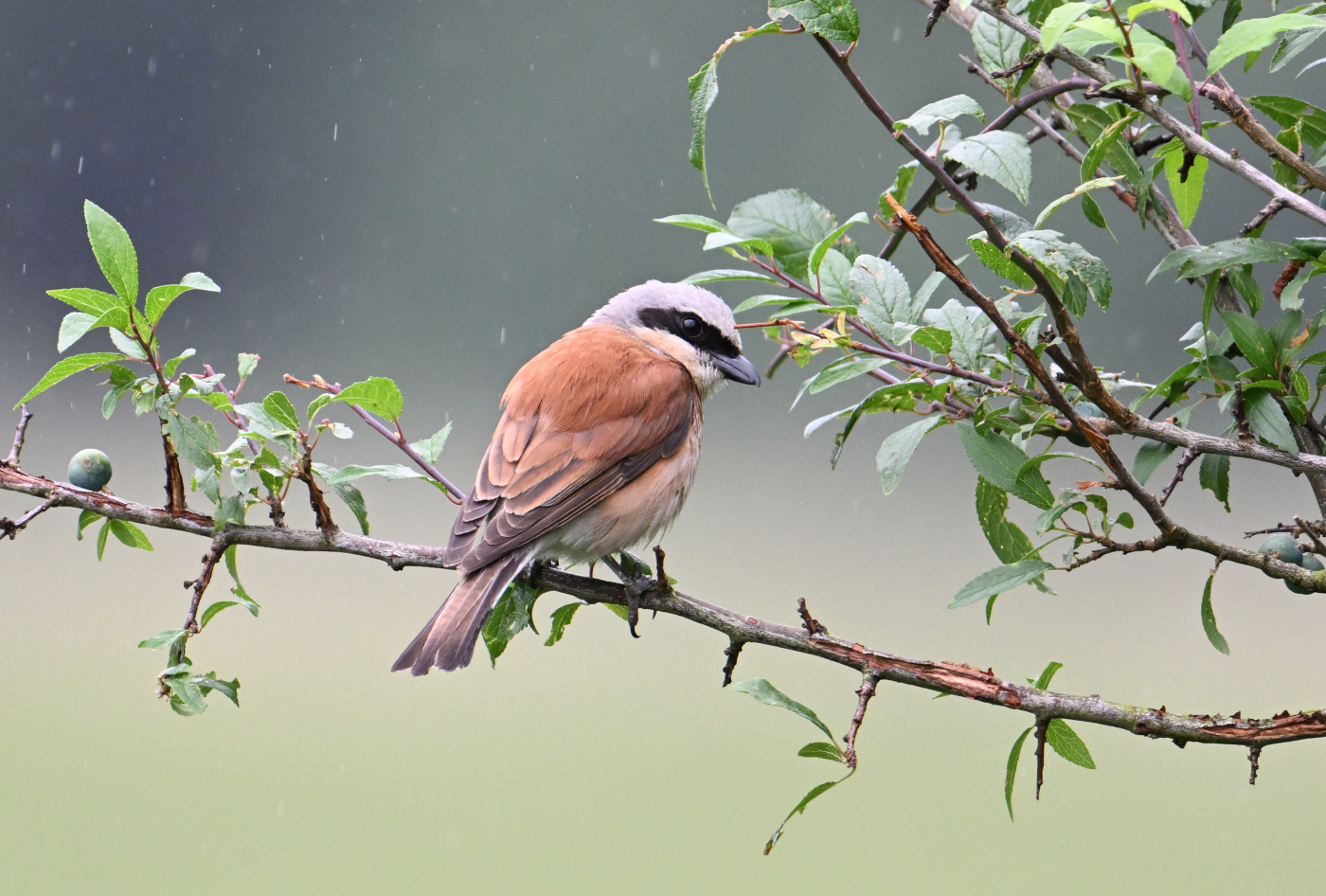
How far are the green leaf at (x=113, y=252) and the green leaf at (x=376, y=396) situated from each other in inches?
10.1

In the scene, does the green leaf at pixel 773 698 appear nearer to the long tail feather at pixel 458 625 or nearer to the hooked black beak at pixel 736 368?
the long tail feather at pixel 458 625

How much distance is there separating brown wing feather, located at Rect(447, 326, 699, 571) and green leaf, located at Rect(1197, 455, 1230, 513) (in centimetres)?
86

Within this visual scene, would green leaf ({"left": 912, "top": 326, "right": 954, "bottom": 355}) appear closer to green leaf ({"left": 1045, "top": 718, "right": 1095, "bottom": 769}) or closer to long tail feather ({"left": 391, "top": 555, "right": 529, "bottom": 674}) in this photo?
green leaf ({"left": 1045, "top": 718, "right": 1095, "bottom": 769})

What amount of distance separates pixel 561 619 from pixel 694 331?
848 mm

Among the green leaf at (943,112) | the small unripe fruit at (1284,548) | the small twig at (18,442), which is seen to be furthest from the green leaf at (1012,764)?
the small twig at (18,442)

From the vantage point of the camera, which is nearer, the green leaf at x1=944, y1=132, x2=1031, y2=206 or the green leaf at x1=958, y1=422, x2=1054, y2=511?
→ the green leaf at x1=944, y1=132, x2=1031, y2=206

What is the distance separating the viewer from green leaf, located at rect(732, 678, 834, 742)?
3.75ft

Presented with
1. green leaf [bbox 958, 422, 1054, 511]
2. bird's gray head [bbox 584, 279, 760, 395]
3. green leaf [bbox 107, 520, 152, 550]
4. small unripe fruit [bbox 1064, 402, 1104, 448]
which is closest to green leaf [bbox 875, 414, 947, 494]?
green leaf [bbox 958, 422, 1054, 511]

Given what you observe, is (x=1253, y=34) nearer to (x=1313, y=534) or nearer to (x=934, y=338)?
(x=934, y=338)

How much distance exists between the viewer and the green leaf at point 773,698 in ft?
3.75

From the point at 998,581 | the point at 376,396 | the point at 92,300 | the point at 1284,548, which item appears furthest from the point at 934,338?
the point at 92,300

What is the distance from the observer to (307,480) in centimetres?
131

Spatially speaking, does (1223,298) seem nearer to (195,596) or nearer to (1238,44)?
(1238,44)

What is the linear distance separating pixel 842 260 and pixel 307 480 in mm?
673
